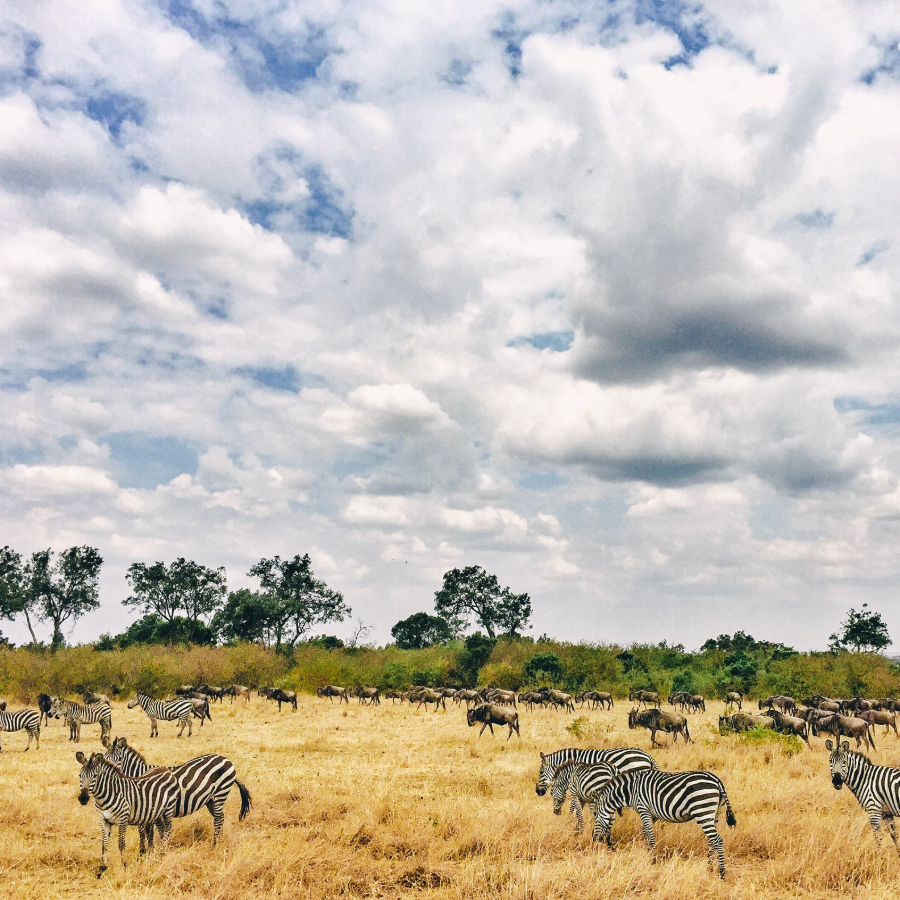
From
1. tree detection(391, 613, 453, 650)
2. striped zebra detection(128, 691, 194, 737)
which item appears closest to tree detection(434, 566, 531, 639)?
tree detection(391, 613, 453, 650)

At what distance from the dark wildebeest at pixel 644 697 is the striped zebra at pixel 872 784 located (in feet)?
78.0

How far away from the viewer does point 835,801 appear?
14.9 metres

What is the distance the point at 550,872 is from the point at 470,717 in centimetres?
2117

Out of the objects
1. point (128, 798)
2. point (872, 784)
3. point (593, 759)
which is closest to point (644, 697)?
point (593, 759)

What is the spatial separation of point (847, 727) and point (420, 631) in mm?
64581

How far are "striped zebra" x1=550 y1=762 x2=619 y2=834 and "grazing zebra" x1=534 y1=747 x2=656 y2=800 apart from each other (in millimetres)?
468

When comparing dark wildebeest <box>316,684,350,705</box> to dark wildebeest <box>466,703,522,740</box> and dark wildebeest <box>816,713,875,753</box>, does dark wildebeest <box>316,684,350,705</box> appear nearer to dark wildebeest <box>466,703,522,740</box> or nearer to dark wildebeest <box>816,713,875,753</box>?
dark wildebeest <box>466,703,522,740</box>

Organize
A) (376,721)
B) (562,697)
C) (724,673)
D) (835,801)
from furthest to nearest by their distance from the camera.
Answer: (724,673)
(562,697)
(376,721)
(835,801)

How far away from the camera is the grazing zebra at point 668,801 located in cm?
1083

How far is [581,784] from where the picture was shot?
13.1m

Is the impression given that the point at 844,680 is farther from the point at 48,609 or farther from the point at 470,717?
the point at 48,609

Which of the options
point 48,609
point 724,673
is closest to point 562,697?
point 724,673

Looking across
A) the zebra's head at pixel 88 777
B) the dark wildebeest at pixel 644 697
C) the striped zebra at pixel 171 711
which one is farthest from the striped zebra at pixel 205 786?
the dark wildebeest at pixel 644 697

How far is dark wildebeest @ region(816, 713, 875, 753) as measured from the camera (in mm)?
26703
